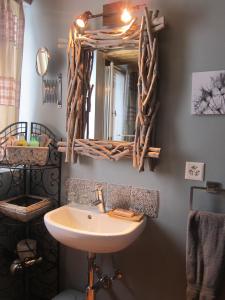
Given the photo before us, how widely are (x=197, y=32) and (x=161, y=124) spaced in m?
0.55

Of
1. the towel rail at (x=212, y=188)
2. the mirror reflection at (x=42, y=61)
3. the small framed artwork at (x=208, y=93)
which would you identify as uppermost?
the mirror reflection at (x=42, y=61)

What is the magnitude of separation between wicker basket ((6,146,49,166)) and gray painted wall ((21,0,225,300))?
28cm

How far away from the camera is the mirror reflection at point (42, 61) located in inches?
74.6

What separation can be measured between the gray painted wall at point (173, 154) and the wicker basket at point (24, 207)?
1.09 ft

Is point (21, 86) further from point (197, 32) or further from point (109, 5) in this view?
point (197, 32)

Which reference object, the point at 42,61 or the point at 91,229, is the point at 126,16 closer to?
the point at 42,61

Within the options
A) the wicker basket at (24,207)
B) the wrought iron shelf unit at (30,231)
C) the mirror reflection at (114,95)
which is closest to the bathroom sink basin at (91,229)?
the wicker basket at (24,207)

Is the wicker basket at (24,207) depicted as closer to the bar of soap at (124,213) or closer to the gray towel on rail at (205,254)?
the bar of soap at (124,213)

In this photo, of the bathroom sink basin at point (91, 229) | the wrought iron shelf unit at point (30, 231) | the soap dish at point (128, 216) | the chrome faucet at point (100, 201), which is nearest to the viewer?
the bathroom sink basin at point (91, 229)

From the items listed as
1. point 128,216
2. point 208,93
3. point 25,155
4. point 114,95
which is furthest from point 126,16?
point 128,216

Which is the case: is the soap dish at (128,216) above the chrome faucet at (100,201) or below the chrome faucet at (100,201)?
below

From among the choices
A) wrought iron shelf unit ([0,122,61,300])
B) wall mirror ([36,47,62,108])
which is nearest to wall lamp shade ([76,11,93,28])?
wall mirror ([36,47,62,108])

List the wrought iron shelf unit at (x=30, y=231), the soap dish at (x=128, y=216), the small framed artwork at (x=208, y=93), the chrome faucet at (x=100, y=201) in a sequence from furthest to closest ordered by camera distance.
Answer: the wrought iron shelf unit at (x=30, y=231)
the chrome faucet at (x=100, y=201)
the soap dish at (x=128, y=216)
the small framed artwork at (x=208, y=93)

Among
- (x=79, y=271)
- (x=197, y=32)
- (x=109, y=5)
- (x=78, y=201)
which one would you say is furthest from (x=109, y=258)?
(x=109, y=5)
